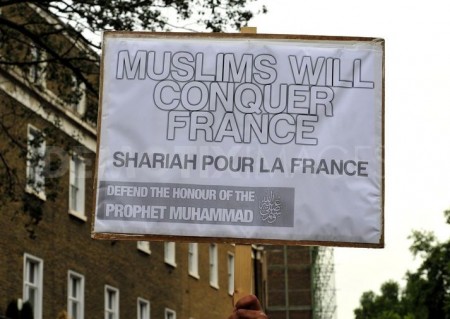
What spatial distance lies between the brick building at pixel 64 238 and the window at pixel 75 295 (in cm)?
3

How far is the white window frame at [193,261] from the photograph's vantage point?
50.0 m

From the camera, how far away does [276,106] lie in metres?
8.84

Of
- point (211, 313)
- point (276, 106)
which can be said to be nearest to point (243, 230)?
point (276, 106)

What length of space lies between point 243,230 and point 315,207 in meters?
0.48

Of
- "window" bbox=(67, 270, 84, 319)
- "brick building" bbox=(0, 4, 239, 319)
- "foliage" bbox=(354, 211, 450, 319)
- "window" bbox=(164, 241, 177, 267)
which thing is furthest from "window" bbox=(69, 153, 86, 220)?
"foliage" bbox=(354, 211, 450, 319)

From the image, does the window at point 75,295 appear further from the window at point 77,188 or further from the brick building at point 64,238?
the window at point 77,188

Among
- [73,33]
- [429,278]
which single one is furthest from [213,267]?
[73,33]

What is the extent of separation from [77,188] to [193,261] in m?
12.2

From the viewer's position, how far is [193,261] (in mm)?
50500

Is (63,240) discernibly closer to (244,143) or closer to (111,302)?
(111,302)

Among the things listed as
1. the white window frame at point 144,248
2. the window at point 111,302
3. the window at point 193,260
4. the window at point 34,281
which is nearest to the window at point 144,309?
the white window frame at point 144,248

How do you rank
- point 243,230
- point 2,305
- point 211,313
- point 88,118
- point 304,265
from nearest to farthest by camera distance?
point 243,230 → point 88,118 → point 2,305 → point 211,313 → point 304,265

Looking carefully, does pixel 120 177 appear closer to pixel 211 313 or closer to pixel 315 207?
pixel 315 207

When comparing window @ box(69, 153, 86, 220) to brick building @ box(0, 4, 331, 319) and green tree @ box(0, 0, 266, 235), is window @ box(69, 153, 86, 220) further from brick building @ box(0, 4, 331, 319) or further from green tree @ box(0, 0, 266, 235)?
green tree @ box(0, 0, 266, 235)
